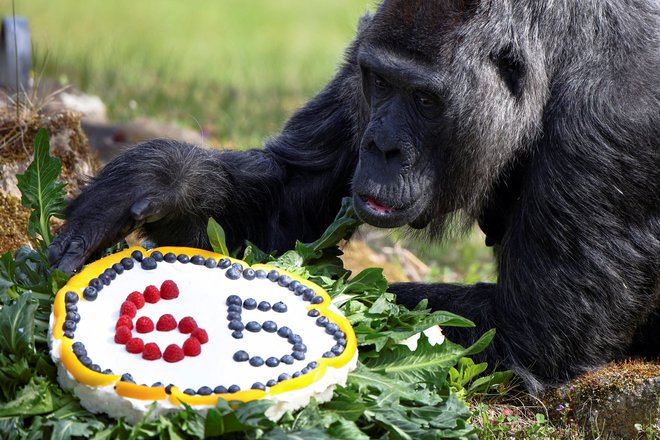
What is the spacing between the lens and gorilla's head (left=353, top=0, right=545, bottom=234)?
14.8 ft

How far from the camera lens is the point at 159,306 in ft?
13.4

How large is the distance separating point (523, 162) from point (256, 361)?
190 centimetres

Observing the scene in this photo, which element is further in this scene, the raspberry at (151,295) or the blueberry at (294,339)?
the raspberry at (151,295)

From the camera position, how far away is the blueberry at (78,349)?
369cm

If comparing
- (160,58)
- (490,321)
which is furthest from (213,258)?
(160,58)

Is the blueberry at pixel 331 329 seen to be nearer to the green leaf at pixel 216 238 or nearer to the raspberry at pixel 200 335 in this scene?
the raspberry at pixel 200 335

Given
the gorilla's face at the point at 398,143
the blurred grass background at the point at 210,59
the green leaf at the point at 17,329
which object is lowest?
the blurred grass background at the point at 210,59

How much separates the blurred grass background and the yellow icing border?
1365mm

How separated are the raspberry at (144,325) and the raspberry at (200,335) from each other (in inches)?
6.5

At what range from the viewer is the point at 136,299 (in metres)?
4.04

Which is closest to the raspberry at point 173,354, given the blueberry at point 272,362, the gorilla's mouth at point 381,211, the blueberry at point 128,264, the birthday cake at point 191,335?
the birthday cake at point 191,335

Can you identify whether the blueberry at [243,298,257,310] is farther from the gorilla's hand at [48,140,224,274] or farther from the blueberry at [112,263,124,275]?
the gorilla's hand at [48,140,224,274]

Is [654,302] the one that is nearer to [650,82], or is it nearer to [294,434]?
[650,82]

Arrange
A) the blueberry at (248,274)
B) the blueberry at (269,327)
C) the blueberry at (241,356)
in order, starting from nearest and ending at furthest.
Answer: the blueberry at (241,356), the blueberry at (269,327), the blueberry at (248,274)
